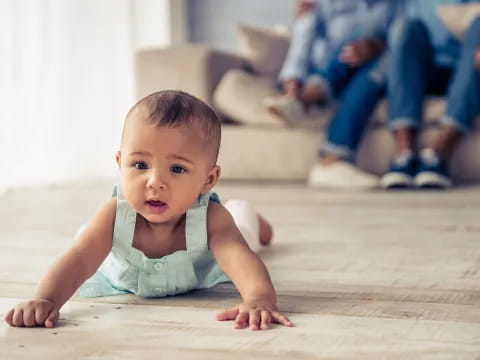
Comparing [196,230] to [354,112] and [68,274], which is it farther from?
[354,112]

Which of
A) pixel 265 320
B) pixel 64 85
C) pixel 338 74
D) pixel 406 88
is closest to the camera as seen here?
pixel 265 320

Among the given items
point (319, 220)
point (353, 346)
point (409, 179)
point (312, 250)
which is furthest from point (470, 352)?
point (409, 179)

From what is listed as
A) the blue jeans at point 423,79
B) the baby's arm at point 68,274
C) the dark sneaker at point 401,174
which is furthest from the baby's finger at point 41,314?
the blue jeans at point 423,79

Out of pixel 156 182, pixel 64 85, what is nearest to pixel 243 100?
pixel 64 85

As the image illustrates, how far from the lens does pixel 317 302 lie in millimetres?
1152

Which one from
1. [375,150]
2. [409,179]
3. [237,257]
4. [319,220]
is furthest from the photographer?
[375,150]

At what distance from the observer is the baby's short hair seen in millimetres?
1093

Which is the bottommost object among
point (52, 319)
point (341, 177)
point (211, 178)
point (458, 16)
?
point (341, 177)

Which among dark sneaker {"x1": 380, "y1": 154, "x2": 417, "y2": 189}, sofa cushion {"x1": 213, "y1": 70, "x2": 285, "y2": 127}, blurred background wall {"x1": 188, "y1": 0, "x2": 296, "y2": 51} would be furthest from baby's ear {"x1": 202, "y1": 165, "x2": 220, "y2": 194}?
blurred background wall {"x1": 188, "y1": 0, "x2": 296, "y2": 51}

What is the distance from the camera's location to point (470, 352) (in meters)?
0.89

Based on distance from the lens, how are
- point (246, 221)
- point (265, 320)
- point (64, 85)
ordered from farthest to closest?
point (64, 85)
point (246, 221)
point (265, 320)

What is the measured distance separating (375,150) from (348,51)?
0.37 m

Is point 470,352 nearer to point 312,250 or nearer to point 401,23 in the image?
point 312,250

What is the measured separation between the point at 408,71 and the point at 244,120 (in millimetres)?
627
